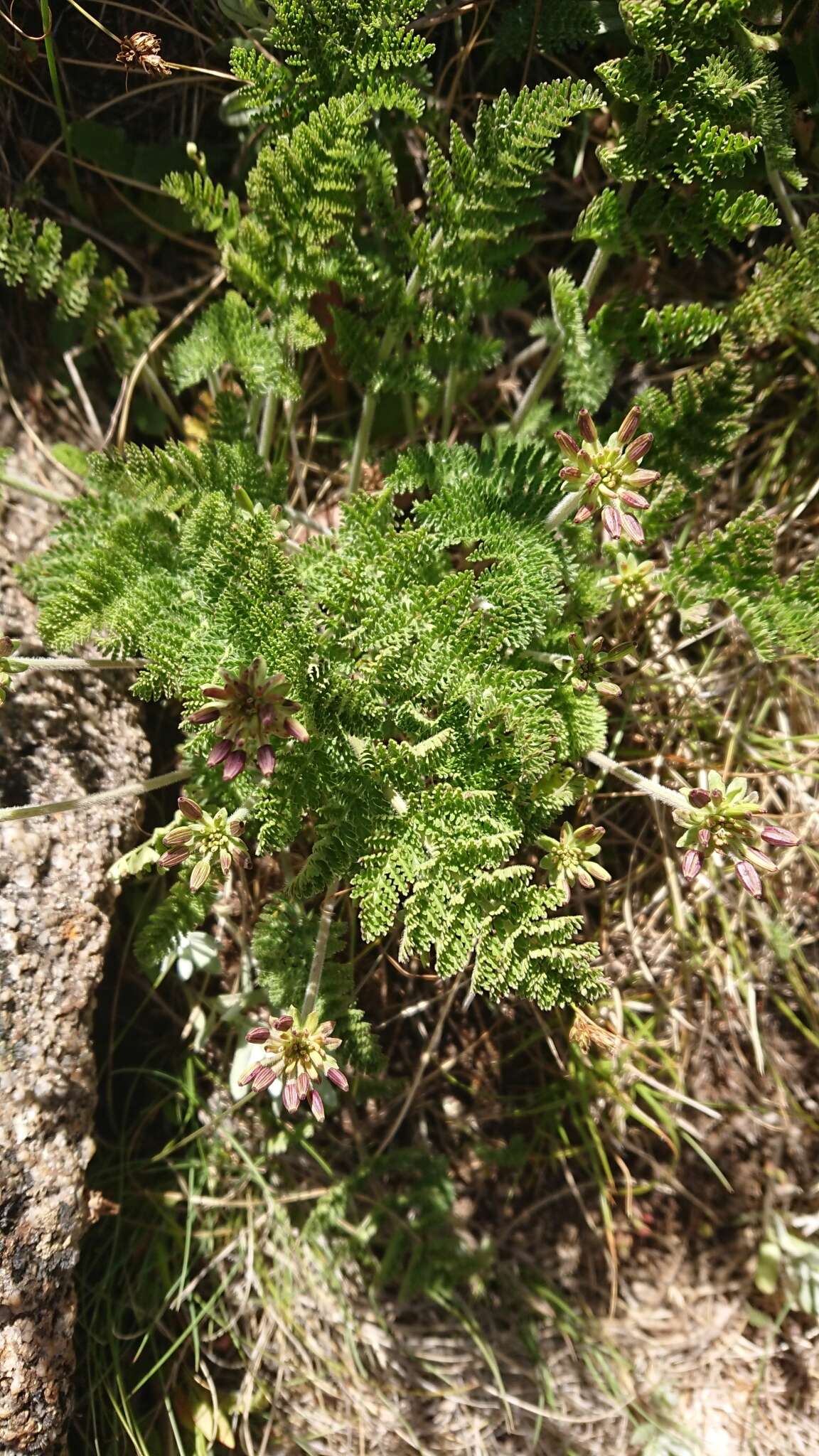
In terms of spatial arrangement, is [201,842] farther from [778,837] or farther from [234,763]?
[778,837]

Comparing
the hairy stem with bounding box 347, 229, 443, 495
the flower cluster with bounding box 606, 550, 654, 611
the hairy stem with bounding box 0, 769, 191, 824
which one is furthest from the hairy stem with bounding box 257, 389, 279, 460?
the flower cluster with bounding box 606, 550, 654, 611

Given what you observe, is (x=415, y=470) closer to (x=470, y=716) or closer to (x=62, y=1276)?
(x=470, y=716)

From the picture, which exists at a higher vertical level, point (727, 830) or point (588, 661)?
point (588, 661)

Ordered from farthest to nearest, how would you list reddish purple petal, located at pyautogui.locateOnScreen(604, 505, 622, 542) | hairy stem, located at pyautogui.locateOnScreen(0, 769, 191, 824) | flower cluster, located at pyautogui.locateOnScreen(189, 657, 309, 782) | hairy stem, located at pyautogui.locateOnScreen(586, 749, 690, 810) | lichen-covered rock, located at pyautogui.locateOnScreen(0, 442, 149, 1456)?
lichen-covered rock, located at pyautogui.locateOnScreen(0, 442, 149, 1456), hairy stem, located at pyautogui.locateOnScreen(0, 769, 191, 824), hairy stem, located at pyautogui.locateOnScreen(586, 749, 690, 810), reddish purple petal, located at pyautogui.locateOnScreen(604, 505, 622, 542), flower cluster, located at pyautogui.locateOnScreen(189, 657, 309, 782)

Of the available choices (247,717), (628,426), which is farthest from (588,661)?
(247,717)

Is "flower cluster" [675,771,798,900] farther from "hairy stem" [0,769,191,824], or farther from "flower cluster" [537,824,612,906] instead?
"hairy stem" [0,769,191,824]

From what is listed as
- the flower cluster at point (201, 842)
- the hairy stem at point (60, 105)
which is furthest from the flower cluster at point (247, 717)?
the hairy stem at point (60, 105)

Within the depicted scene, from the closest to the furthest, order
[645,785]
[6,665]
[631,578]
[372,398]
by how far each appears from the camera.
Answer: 1. [6,665]
2. [645,785]
3. [631,578]
4. [372,398]
